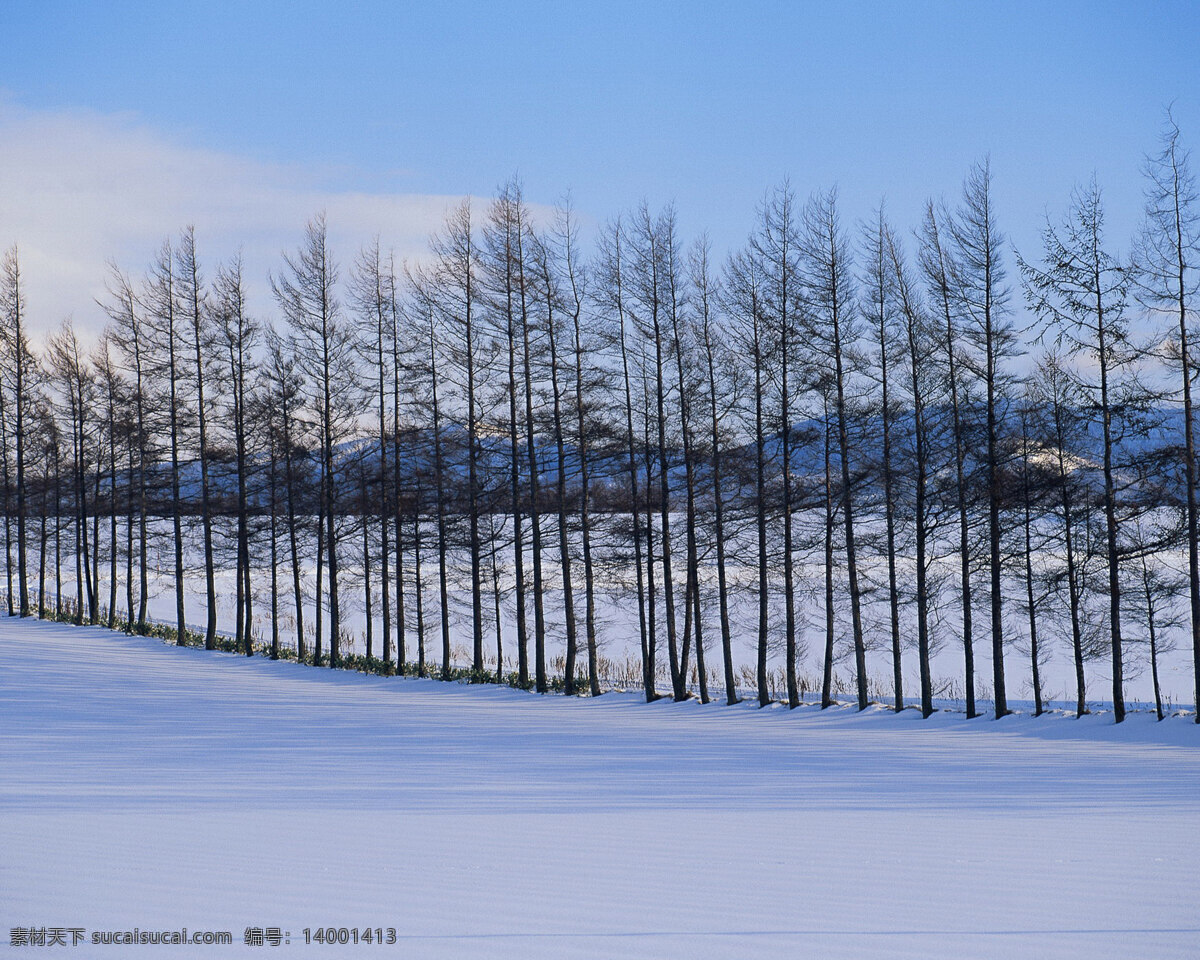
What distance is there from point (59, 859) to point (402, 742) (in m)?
8.47

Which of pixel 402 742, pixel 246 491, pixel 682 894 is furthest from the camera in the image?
pixel 246 491

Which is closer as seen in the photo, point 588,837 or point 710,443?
point 588,837

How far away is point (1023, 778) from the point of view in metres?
13.4

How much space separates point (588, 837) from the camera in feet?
28.7

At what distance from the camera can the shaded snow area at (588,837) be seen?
6.03 meters

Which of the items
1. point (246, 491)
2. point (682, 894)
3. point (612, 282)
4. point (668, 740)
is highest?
point (612, 282)

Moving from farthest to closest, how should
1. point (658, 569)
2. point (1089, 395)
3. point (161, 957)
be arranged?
point (658, 569) < point (1089, 395) < point (161, 957)

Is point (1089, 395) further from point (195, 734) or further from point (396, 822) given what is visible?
point (195, 734)

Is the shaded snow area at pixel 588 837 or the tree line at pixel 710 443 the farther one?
the tree line at pixel 710 443

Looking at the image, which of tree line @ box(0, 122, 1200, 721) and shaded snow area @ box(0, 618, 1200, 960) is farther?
tree line @ box(0, 122, 1200, 721)

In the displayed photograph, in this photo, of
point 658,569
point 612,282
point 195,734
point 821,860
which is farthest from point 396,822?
point 658,569

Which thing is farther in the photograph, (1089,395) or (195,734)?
(1089,395)

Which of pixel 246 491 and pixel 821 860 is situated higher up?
pixel 246 491

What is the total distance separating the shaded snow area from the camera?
6.03 meters
